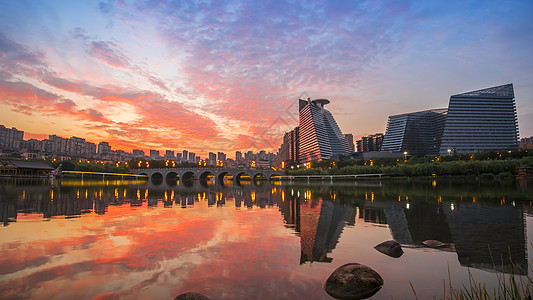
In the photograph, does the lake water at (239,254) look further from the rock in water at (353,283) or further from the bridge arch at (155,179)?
the bridge arch at (155,179)

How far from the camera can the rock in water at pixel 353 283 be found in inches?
398

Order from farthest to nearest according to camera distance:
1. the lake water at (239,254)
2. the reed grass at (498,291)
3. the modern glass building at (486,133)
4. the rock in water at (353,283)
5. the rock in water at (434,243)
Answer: the modern glass building at (486,133), the rock in water at (434,243), the lake water at (239,254), the rock in water at (353,283), the reed grass at (498,291)

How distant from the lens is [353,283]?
10.4m

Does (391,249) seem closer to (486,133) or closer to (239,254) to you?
(239,254)

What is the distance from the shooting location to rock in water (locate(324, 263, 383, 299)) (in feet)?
33.2

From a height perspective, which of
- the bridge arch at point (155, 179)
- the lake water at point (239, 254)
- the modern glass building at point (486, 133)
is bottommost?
the lake water at point (239, 254)

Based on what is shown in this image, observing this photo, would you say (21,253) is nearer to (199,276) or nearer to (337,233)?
(199,276)

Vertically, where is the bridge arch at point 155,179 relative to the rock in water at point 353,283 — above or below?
above

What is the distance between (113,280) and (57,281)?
2031mm

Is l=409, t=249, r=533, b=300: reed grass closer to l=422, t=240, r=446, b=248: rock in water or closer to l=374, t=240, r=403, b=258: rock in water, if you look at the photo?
l=374, t=240, r=403, b=258: rock in water

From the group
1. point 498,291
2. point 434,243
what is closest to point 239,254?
point 498,291

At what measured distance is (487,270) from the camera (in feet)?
40.9

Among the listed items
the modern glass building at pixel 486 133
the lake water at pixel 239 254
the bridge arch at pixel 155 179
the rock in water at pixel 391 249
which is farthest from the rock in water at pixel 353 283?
the modern glass building at pixel 486 133

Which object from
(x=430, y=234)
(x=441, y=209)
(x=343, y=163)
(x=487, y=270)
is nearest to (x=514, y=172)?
(x=343, y=163)
